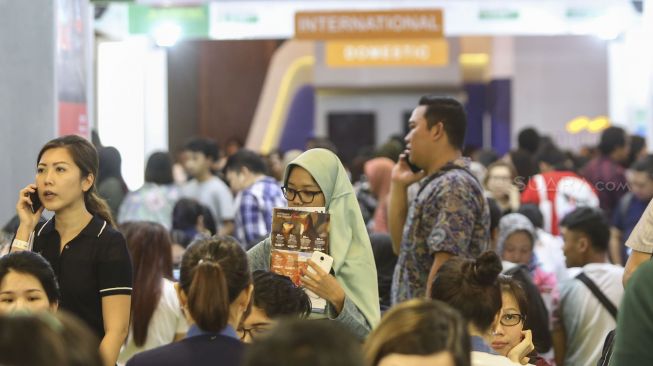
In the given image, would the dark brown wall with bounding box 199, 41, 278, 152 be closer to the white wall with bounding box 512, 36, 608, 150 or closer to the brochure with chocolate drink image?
the white wall with bounding box 512, 36, 608, 150

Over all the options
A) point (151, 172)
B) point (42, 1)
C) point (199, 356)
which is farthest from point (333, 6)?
point (199, 356)

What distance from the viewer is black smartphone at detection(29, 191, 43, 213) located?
4.02m

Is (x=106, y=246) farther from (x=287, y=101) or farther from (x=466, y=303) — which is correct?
(x=287, y=101)

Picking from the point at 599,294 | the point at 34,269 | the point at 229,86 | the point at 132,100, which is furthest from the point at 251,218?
the point at 229,86

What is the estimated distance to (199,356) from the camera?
9.43ft

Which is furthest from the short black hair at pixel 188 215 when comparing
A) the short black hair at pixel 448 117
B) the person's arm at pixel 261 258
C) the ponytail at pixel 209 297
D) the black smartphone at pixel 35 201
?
the ponytail at pixel 209 297

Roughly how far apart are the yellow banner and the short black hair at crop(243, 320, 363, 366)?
14063 mm

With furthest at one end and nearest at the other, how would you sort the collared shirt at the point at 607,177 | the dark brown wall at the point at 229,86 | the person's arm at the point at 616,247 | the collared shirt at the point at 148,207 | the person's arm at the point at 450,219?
the dark brown wall at the point at 229,86
the collared shirt at the point at 607,177
the person's arm at the point at 616,247
the collared shirt at the point at 148,207
the person's arm at the point at 450,219

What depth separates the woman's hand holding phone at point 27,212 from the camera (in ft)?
12.9

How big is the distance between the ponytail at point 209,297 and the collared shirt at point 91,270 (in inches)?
30.0

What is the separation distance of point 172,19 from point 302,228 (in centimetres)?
907

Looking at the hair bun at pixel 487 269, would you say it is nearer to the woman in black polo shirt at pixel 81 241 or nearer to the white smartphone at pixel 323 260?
the white smartphone at pixel 323 260

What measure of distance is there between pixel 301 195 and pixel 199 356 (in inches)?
41.5

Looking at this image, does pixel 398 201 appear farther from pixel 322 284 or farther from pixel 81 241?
pixel 81 241
